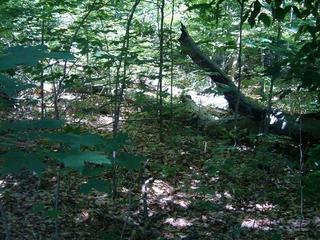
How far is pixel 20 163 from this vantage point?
1128 mm

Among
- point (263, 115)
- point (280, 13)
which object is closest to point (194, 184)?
point (263, 115)

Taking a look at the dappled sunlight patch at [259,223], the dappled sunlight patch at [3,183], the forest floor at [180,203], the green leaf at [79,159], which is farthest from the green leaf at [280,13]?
the dappled sunlight patch at [3,183]

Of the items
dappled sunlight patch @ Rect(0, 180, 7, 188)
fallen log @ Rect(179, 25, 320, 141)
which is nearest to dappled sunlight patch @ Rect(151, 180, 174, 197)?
fallen log @ Rect(179, 25, 320, 141)

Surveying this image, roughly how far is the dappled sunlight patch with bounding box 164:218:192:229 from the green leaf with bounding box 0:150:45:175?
3.65 m

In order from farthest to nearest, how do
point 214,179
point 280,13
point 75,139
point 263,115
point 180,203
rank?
point 263,115 < point 214,179 < point 180,203 < point 280,13 < point 75,139

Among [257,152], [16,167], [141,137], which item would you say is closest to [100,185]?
[16,167]

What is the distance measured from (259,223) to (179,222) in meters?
0.88

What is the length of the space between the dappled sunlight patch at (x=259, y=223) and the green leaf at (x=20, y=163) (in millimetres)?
3712

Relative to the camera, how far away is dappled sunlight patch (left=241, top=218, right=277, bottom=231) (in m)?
4.59

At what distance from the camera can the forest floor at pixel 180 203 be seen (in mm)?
4410

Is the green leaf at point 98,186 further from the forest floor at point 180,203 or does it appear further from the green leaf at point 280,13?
the green leaf at point 280,13

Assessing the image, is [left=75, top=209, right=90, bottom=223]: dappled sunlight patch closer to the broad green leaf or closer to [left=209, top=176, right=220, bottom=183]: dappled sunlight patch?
[left=209, top=176, right=220, bottom=183]: dappled sunlight patch

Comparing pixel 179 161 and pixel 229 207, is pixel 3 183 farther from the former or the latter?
pixel 229 207

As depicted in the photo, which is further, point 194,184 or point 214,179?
point 214,179
